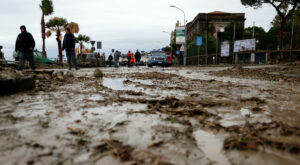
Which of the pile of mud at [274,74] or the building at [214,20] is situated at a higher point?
the building at [214,20]

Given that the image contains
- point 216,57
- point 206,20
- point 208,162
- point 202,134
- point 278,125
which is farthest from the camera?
point 206,20

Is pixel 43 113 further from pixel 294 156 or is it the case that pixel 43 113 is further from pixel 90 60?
pixel 90 60

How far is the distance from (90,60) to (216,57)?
40.5ft

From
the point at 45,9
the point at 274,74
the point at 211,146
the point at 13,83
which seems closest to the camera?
the point at 211,146

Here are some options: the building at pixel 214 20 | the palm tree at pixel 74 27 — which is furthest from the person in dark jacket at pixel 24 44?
the building at pixel 214 20

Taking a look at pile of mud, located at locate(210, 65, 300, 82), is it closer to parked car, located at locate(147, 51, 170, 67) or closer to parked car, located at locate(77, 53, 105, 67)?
parked car, located at locate(147, 51, 170, 67)

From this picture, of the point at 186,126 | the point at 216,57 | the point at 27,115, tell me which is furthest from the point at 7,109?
the point at 216,57

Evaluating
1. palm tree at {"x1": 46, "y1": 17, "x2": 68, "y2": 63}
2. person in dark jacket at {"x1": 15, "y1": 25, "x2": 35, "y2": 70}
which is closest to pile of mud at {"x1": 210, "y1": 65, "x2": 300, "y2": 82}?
person in dark jacket at {"x1": 15, "y1": 25, "x2": 35, "y2": 70}

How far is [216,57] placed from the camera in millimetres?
20969

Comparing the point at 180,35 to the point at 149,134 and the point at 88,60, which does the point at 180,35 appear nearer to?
the point at 88,60

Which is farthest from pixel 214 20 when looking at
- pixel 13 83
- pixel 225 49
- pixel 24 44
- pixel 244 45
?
pixel 13 83

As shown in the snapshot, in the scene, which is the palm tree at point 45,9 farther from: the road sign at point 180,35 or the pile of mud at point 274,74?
the pile of mud at point 274,74

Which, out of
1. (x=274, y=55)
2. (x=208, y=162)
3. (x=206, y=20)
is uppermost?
(x=206, y=20)

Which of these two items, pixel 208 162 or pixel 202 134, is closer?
pixel 208 162
